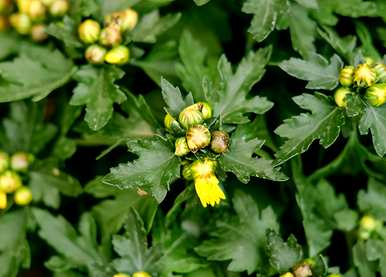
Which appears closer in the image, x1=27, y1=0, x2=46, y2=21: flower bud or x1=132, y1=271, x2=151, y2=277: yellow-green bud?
x1=132, y1=271, x2=151, y2=277: yellow-green bud

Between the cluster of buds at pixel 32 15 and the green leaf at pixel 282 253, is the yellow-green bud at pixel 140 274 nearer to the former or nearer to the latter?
the green leaf at pixel 282 253

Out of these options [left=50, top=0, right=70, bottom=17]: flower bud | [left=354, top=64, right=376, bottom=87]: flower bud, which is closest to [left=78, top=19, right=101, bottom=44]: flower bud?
[left=50, top=0, right=70, bottom=17]: flower bud

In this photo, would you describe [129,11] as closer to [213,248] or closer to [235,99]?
[235,99]

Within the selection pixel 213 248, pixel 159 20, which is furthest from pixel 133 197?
pixel 159 20

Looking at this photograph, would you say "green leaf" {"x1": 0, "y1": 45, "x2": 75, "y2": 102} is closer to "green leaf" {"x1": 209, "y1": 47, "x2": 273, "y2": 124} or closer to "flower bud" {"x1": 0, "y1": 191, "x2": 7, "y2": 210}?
"flower bud" {"x1": 0, "y1": 191, "x2": 7, "y2": 210}

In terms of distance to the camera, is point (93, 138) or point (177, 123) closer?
point (177, 123)

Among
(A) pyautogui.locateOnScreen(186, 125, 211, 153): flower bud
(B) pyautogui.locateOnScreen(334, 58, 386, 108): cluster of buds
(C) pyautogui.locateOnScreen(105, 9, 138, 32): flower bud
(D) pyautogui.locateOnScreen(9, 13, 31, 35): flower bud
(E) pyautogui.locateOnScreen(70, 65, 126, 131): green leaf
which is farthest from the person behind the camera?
(D) pyautogui.locateOnScreen(9, 13, 31, 35): flower bud

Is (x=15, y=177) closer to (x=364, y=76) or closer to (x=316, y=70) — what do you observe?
(x=316, y=70)
